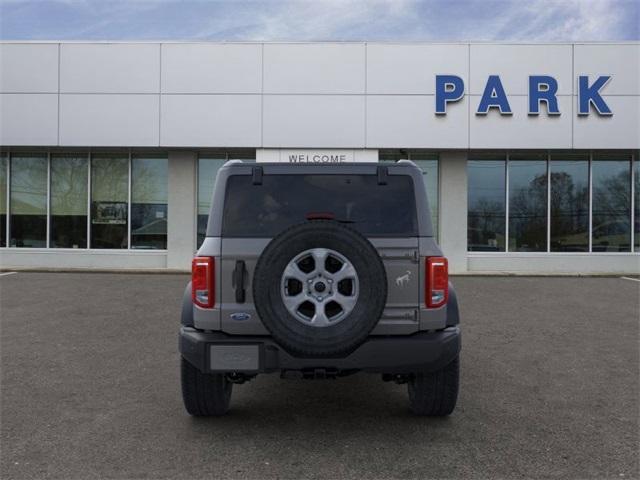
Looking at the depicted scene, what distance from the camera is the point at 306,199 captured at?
3652mm

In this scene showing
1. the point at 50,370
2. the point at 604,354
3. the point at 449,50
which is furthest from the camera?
the point at 449,50

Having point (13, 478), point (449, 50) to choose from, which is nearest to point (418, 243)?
point (13, 478)

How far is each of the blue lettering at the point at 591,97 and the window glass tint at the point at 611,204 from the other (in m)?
1.71

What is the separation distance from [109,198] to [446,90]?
10.8 metres

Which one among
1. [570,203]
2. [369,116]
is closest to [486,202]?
[570,203]

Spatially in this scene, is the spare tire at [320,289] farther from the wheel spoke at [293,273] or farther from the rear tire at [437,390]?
the rear tire at [437,390]

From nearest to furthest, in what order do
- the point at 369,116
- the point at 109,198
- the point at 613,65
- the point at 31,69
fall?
the point at 369,116, the point at 613,65, the point at 31,69, the point at 109,198

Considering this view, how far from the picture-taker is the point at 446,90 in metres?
14.5

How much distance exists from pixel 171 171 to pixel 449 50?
9.08 meters

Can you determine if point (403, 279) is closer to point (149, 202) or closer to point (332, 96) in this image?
point (332, 96)

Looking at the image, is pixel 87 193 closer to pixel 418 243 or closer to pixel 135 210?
pixel 135 210

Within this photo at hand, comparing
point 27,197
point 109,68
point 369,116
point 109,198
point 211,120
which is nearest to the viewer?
point 369,116

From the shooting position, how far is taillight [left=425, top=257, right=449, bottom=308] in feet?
11.4

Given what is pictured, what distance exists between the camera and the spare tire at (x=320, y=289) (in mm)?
3146
